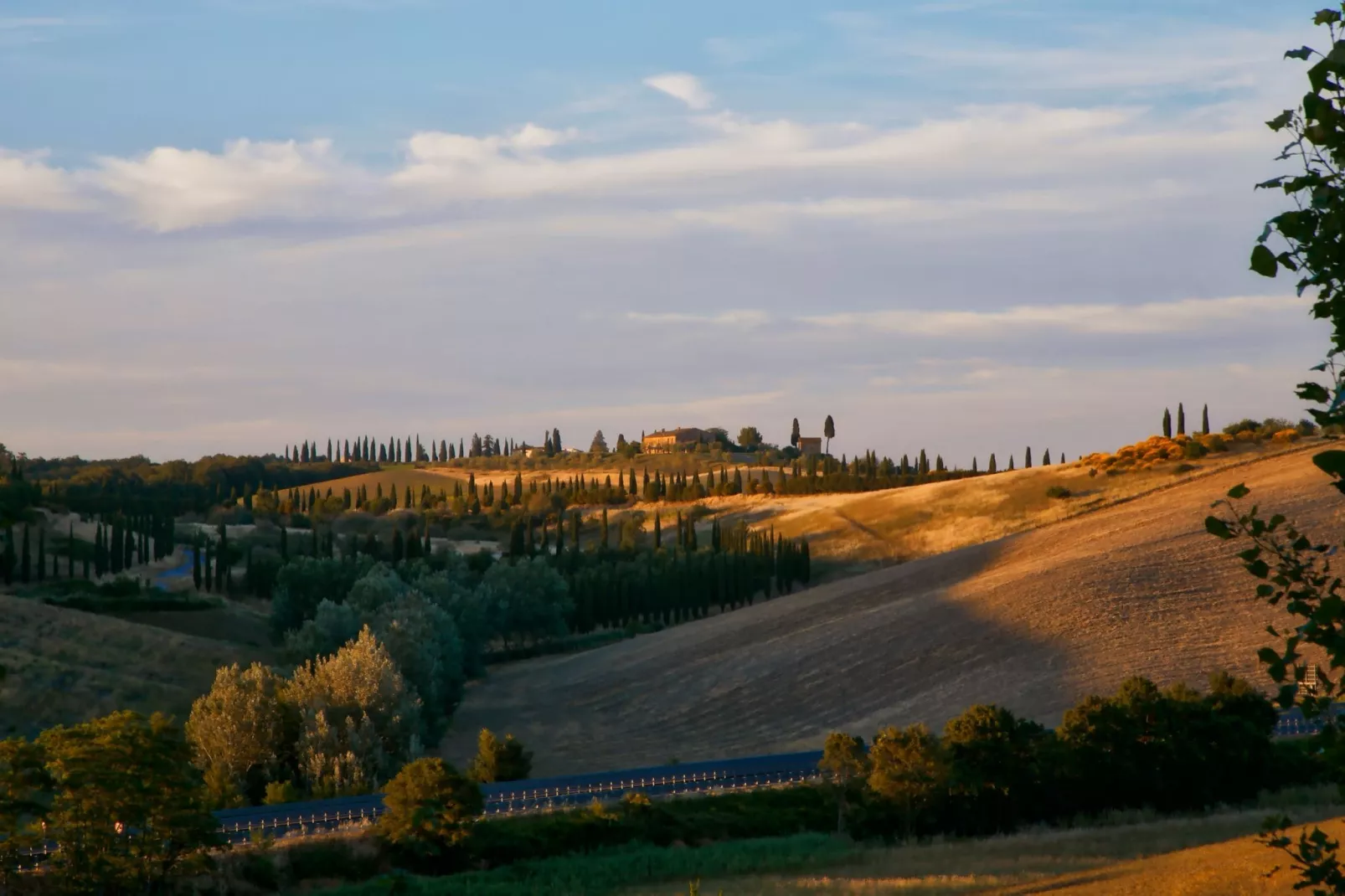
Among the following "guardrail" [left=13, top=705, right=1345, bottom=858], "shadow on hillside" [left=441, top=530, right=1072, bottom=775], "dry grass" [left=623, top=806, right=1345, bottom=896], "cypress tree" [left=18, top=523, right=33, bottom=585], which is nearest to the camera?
"dry grass" [left=623, top=806, right=1345, bottom=896]

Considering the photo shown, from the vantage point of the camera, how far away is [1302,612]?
26.0ft

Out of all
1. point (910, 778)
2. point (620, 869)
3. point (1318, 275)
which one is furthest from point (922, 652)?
point (1318, 275)

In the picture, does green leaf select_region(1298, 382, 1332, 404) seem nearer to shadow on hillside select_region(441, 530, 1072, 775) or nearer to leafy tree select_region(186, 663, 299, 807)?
leafy tree select_region(186, 663, 299, 807)

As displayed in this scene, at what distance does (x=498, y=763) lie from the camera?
5828 cm

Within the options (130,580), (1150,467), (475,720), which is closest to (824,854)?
(475,720)

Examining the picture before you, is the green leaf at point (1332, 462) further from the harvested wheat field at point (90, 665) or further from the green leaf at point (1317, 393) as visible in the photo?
the harvested wheat field at point (90, 665)

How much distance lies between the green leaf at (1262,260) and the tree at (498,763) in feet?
175

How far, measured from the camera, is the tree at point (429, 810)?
39.3 meters

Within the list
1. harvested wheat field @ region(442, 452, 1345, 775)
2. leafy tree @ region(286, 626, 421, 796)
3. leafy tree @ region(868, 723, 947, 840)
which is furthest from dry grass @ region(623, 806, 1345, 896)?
harvested wheat field @ region(442, 452, 1345, 775)

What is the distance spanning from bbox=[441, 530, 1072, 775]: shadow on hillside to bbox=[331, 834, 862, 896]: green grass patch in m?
25.9

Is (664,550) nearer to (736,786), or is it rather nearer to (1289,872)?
(736,786)

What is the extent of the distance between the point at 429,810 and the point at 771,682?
45718mm

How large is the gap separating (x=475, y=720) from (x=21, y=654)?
23.4m

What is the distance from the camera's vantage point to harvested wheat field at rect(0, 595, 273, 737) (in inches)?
2532
